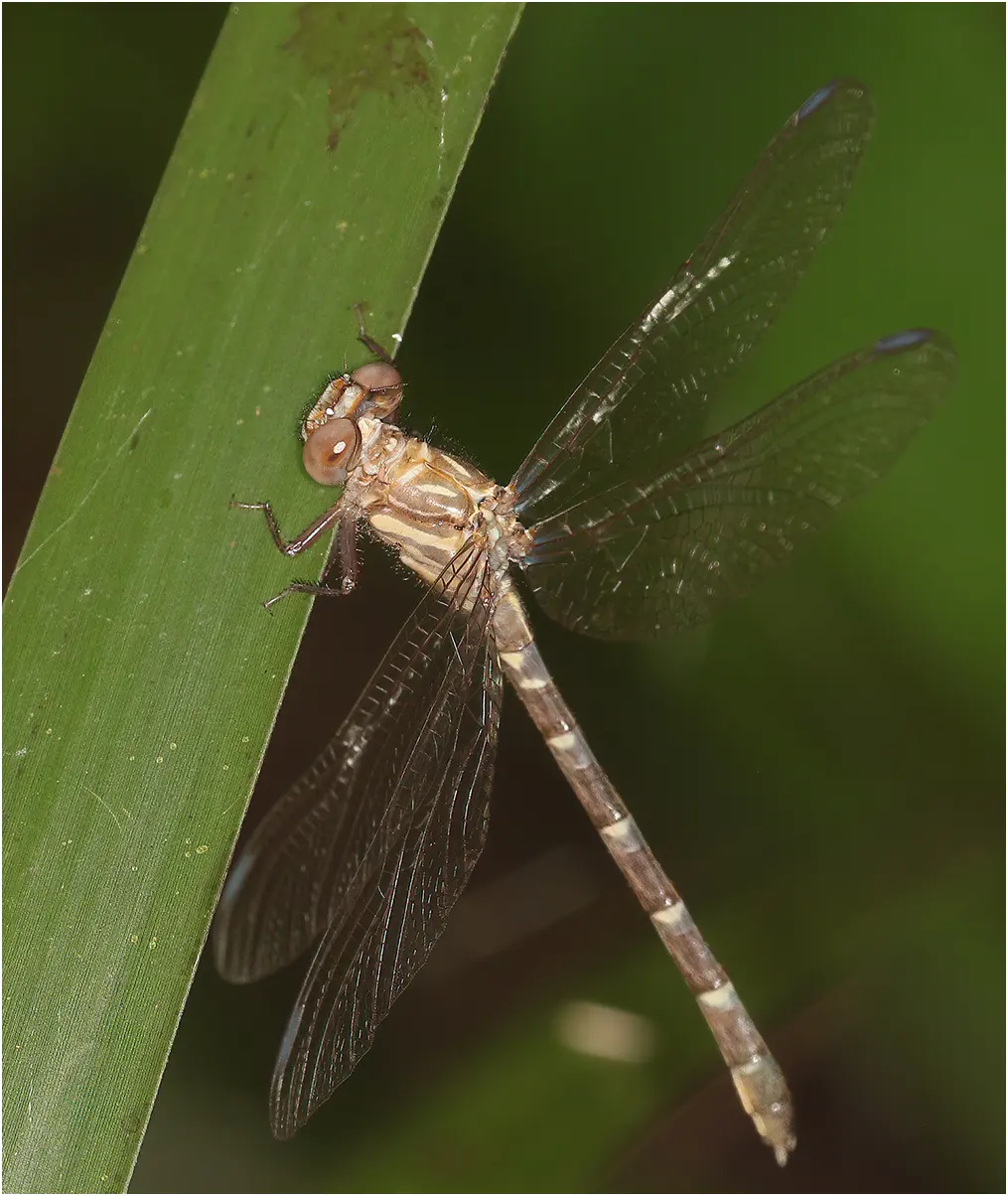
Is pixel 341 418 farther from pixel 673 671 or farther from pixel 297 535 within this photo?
pixel 673 671

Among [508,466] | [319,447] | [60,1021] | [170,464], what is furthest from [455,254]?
[60,1021]

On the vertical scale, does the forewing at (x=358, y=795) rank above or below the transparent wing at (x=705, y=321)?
below

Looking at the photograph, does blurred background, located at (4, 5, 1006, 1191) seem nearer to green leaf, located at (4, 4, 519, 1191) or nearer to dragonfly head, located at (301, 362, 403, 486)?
dragonfly head, located at (301, 362, 403, 486)

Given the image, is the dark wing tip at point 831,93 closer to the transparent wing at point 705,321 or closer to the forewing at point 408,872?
the transparent wing at point 705,321

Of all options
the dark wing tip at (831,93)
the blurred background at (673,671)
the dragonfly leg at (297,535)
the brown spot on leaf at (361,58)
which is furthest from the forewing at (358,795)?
the dark wing tip at (831,93)

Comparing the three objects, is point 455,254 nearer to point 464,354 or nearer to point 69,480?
point 464,354

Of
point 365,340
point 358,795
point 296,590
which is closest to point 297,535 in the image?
point 296,590
